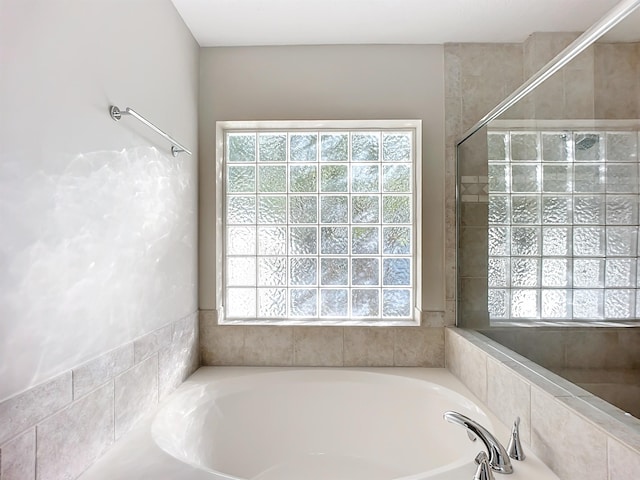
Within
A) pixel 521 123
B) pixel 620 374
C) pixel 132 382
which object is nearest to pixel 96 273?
pixel 132 382

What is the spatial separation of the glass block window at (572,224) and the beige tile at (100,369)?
5.42 ft

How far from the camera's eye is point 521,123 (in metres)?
1.70

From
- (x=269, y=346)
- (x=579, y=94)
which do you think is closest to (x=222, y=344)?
(x=269, y=346)

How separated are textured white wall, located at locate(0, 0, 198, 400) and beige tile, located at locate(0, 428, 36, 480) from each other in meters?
0.12

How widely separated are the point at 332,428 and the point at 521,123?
171cm

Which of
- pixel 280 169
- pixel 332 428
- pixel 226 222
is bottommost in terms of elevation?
pixel 332 428

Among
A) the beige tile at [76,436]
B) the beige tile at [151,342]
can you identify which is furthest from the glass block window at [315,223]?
the beige tile at [76,436]

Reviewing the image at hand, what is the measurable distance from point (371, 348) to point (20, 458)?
5.42 ft

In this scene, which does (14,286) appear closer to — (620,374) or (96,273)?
(96,273)

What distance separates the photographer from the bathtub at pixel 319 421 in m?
1.74

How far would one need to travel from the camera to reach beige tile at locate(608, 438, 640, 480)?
89 centimetres

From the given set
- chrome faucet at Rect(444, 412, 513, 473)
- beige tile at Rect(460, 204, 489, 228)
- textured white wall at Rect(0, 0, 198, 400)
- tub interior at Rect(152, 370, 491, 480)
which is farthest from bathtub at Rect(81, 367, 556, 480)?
beige tile at Rect(460, 204, 489, 228)

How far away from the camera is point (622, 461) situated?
924 millimetres

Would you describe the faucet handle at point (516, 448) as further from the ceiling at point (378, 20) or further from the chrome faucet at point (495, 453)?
the ceiling at point (378, 20)
